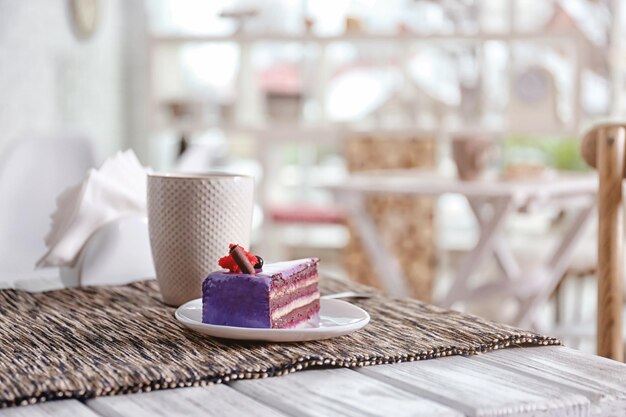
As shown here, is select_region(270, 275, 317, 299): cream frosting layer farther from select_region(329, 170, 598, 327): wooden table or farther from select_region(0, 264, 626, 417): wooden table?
select_region(329, 170, 598, 327): wooden table

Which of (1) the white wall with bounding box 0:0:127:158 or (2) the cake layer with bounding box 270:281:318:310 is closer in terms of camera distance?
(2) the cake layer with bounding box 270:281:318:310

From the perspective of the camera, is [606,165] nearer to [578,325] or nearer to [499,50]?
[578,325]

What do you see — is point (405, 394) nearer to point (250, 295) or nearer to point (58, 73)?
point (250, 295)

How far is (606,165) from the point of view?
121 cm

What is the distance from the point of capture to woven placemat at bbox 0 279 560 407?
68cm

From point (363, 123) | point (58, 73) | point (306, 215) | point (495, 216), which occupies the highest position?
point (58, 73)

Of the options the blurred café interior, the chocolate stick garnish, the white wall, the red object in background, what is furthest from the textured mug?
the red object in background

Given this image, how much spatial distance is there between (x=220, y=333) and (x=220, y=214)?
19cm

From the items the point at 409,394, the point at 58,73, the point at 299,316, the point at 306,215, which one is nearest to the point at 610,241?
the point at 299,316

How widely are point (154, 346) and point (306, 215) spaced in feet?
15.0

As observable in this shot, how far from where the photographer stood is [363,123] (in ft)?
15.8

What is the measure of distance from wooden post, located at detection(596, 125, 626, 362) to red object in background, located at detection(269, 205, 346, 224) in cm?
410

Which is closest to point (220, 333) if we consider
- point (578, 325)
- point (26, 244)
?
point (26, 244)

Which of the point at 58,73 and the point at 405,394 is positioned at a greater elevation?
the point at 58,73
